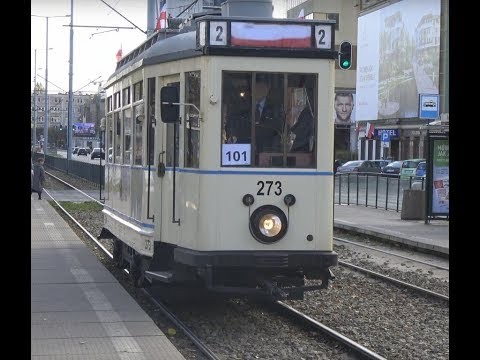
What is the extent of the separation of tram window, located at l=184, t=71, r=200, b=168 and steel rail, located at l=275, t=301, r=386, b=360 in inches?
78.9

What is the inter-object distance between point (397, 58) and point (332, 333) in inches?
2331

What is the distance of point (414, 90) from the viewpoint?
6316 centimetres

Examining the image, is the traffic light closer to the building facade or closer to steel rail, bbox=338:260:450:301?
steel rail, bbox=338:260:450:301

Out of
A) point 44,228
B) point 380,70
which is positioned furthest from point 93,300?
point 380,70

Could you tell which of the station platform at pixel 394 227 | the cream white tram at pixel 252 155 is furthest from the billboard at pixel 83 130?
the cream white tram at pixel 252 155

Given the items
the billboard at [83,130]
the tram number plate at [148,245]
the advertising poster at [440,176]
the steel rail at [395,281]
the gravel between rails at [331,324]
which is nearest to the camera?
the gravel between rails at [331,324]

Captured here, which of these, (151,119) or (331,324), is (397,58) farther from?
(331,324)

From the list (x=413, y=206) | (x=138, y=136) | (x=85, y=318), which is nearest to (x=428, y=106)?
(x=413, y=206)

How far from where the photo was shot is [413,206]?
2239 cm

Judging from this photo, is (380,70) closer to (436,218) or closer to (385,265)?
(436,218)

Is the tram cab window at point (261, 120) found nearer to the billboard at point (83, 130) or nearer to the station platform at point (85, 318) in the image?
the station platform at point (85, 318)

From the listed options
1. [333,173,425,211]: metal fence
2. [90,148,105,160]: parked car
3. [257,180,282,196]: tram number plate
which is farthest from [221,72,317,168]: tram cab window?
[333,173,425,211]: metal fence

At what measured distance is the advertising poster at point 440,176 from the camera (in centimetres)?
2009
